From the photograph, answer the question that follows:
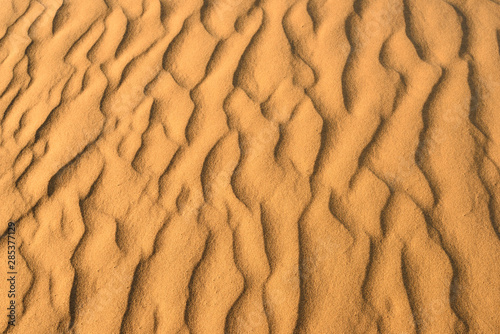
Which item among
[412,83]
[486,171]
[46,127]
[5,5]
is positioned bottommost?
[486,171]

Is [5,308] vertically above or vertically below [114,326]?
above

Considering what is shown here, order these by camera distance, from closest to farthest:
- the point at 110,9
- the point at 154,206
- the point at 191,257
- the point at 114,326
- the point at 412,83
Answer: the point at 114,326 < the point at 191,257 < the point at 154,206 < the point at 412,83 < the point at 110,9

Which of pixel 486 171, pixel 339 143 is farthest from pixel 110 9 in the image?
pixel 486 171

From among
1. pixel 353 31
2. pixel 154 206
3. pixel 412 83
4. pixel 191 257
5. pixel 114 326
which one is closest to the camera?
pixel 114 326

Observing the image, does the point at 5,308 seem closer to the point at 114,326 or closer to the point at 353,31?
the point at 114,326

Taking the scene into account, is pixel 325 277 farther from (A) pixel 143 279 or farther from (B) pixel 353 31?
(B) pixel 353 31

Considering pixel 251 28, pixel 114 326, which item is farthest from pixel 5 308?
pixel 251 28

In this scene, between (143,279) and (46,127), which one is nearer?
(143,279)
